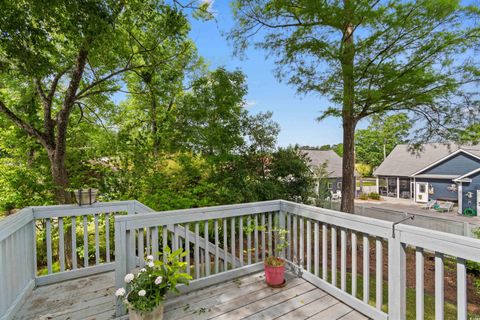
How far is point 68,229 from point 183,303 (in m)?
4.49

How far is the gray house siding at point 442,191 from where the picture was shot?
1659 cm

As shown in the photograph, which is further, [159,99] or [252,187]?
[159,99]

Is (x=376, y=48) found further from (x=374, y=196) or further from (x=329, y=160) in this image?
(x=374, y=196)

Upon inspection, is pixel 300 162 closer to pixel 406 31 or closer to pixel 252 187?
pixel 252 187

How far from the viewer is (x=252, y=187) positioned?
636 cm

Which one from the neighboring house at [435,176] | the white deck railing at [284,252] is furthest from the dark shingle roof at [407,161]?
the white deck railing at [284,252]

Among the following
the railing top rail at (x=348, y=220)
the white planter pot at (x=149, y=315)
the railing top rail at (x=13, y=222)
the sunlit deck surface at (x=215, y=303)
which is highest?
the railing top rail at (x=13, y=222)

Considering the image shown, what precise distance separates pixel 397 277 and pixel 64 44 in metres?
5.20

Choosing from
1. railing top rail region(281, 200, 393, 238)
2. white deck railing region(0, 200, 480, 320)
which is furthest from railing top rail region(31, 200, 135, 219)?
railing top rail region(281, 200, 393, 238)

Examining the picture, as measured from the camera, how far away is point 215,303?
96.1 inches

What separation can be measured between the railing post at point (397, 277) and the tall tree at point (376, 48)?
3741mm

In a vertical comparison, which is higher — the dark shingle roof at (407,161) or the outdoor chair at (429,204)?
the dark shingle roof at (407,161)

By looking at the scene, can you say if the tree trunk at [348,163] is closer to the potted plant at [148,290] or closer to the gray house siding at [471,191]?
the potted plant at [148,290]

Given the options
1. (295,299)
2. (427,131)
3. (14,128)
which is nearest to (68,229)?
(14,128)
